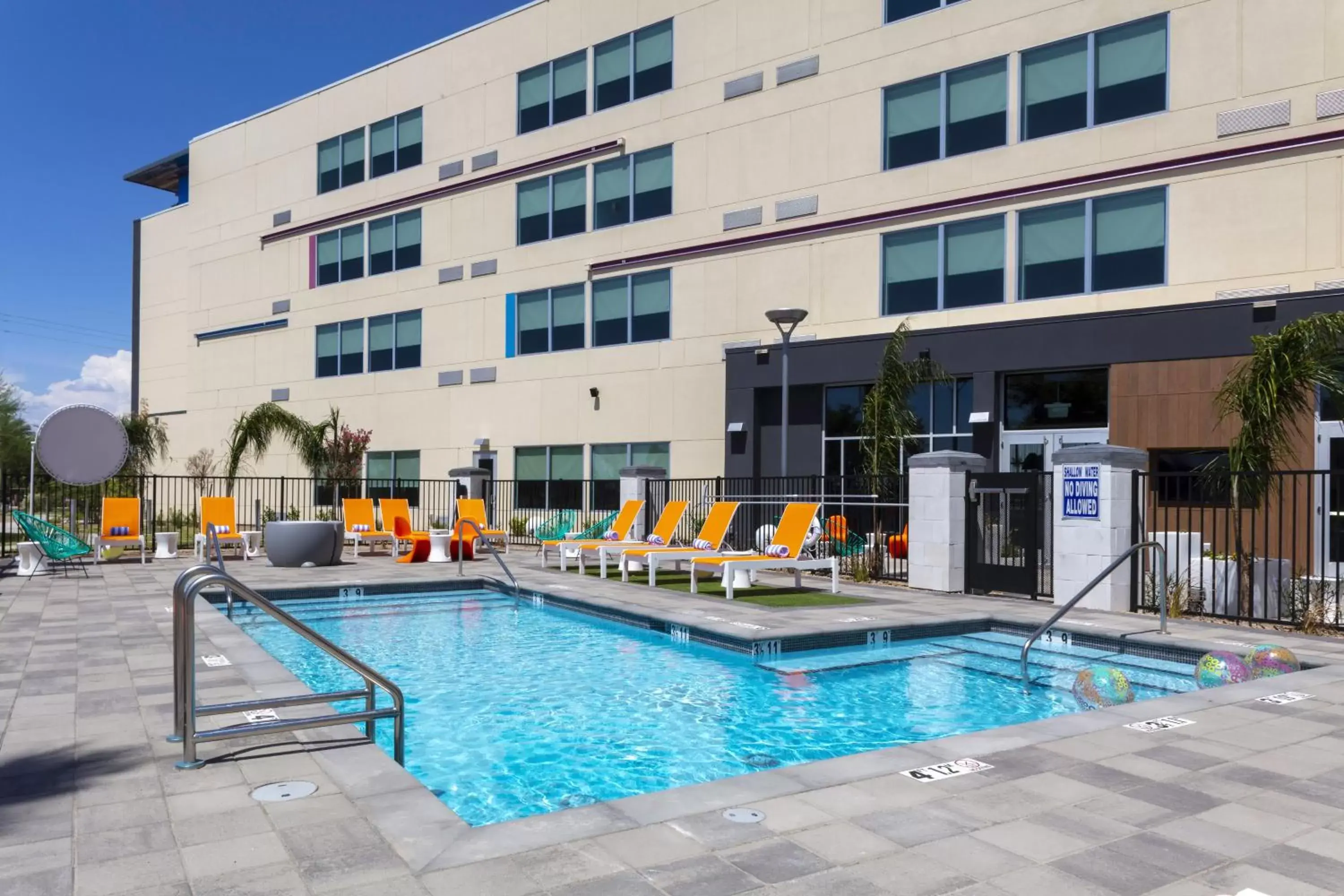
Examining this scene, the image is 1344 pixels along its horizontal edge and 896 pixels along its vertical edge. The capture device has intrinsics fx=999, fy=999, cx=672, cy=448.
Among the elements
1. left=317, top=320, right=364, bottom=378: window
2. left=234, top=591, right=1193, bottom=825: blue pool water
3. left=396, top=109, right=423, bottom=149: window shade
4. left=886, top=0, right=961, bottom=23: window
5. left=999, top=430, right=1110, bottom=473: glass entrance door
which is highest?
left=396, top=109, right=423, bottom=149: window shade

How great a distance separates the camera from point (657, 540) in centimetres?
1595

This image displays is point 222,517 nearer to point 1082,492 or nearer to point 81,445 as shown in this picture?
point 81,445

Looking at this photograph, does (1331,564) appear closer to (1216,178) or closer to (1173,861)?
(1216,178)

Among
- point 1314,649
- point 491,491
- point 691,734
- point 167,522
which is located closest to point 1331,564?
point 1314,649

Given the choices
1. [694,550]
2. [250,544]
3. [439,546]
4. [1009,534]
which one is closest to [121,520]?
[250,544]

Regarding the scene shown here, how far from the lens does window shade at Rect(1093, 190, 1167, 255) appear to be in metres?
17.6

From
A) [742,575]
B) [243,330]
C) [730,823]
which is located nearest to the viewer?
[730,823]

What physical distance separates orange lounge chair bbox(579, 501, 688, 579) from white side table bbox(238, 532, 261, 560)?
22.0 feet

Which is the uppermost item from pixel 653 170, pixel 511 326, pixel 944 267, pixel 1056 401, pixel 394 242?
pixel 653 170

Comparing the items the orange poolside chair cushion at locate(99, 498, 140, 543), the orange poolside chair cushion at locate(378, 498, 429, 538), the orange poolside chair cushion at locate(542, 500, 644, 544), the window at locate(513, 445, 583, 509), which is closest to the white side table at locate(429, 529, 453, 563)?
the orange poolside chair cushion at locate(378, 498, 429, 538)

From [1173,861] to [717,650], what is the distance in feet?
20.8

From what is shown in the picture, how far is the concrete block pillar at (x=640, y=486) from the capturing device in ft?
66.3

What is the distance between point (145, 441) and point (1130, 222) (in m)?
32.7

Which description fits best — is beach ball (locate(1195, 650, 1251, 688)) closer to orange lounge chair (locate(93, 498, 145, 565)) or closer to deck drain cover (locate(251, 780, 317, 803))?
deck drain cover (locate(251, 780, 317, 803))
